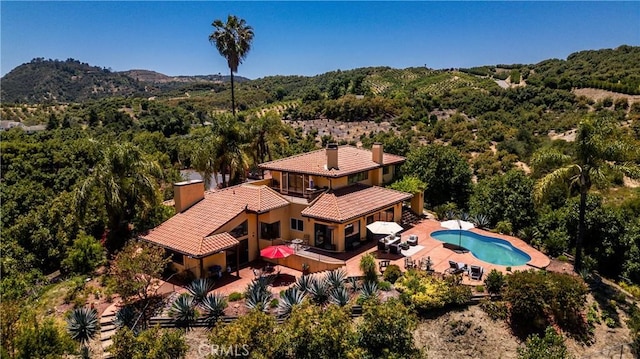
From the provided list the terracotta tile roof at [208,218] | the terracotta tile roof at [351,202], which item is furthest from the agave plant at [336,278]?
the terracotta tile roof at [208,218]

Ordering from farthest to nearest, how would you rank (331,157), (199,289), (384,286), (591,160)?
(331,157)
(591,160)
(384,286)
(199,289)

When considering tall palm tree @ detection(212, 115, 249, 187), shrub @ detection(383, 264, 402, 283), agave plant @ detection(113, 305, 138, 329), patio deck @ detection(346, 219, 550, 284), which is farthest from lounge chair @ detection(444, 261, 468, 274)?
tall palm tree @ detection(212, 115, 249, 187)

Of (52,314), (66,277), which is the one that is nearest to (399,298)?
(52,314)

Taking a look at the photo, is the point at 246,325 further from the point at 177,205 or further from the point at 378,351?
the point at 177,205

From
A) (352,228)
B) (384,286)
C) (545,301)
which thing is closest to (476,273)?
(545,301)

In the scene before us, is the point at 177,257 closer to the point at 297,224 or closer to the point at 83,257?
the point at 83,257

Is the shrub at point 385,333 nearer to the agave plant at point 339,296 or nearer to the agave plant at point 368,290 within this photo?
the agave plant at point 339,296
